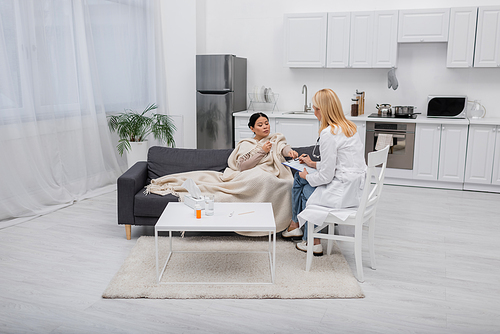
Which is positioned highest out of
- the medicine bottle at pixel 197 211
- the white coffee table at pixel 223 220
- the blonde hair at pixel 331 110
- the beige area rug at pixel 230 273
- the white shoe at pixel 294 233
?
the blonde hair at pixel 331 110

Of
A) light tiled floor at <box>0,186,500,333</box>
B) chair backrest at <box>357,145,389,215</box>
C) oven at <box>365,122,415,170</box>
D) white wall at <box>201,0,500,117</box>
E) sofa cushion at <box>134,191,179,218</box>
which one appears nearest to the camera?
light tiled floor at <box>0,186,500,333</box>

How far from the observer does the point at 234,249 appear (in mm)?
3469

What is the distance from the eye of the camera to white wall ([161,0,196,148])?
634cm

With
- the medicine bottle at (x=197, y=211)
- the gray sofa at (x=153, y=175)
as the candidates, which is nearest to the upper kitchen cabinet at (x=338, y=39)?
the gray sofa at (x=153, y=175)

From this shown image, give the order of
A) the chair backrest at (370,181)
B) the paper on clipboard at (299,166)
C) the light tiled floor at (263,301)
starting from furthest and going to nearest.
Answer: the paper on clipboard at (299,166) → the chair backrest at (370,181) → the light tiled floor at (263,301)

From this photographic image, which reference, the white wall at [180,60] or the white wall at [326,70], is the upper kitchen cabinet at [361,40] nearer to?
the white wall at [326,70]

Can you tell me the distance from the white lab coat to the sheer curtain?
111 inches

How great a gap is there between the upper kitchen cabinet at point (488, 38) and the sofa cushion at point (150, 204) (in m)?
3.94

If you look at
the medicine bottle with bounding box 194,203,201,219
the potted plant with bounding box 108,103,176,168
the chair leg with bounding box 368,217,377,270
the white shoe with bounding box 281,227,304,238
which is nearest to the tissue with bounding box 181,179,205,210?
the medicine bottle with bounding box 194,203,201,219

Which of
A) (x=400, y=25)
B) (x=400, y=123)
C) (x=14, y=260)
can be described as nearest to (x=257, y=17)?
(x=400, y=25)

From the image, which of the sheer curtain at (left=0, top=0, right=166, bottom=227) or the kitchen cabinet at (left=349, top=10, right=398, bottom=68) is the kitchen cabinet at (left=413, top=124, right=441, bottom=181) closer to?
the kitchen cabinet at (left=349, top=10, right=398, bottom=68)

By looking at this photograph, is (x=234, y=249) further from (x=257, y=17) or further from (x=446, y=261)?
(x=257, y=17)

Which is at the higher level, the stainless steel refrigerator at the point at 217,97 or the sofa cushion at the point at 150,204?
the stainless steel refrigerator at the point at 217,97

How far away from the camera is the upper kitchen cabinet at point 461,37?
5227 mm
